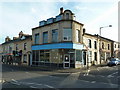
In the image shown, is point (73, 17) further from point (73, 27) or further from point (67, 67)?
point (67, 67)

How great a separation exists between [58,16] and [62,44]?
5571mm

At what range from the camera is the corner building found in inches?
888

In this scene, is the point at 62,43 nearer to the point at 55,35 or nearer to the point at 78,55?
the point at 55,35

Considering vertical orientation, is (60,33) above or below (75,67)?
above

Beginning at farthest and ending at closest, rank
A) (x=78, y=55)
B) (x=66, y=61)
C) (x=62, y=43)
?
(x=78, y=55) < (x=66, y=61) < (x=62, y=43)

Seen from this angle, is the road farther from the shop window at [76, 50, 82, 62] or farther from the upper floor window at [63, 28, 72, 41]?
the upper floor window at [63, 28, 72, 41]

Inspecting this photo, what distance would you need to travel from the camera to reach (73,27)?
915 inches

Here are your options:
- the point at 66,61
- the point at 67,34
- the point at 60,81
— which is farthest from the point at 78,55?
the point at 60,81

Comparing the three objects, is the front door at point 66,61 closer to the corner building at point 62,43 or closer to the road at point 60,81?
the corner building at point 62,43

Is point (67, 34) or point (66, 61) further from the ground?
point (67, 34)

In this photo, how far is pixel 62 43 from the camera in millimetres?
22391

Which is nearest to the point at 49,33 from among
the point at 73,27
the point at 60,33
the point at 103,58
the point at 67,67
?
the point at 60,33

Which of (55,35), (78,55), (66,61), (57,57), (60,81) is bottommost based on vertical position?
(60,81)

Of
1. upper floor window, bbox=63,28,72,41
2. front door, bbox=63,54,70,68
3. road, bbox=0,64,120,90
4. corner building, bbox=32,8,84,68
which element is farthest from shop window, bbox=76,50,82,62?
road, bbox=0,64,120,90
